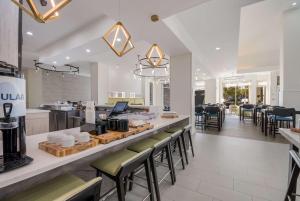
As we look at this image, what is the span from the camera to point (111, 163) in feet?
4.69

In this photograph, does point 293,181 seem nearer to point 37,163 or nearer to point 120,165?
point 120,165

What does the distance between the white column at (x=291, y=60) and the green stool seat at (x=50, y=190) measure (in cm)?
589

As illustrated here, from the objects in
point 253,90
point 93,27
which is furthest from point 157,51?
point 253,90

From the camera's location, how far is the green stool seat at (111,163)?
1320 mm

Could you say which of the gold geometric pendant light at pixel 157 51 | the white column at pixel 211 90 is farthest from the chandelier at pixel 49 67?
the white column at pixel 211 90

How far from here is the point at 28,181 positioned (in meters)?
0.86

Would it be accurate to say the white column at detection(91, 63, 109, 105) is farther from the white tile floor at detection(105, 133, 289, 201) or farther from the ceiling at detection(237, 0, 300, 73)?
the ceiling at detection(237, 0, 300, 73)

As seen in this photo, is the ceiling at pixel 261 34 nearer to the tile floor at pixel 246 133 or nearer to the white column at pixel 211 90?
the white column at pixel 211 90

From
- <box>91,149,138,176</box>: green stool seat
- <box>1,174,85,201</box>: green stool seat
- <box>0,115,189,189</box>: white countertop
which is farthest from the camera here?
<box>91,149,138,176</box>: green stool seat

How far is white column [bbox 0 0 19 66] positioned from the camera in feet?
4.98

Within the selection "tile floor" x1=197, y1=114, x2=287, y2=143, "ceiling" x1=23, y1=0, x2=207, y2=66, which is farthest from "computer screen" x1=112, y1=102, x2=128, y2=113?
"tile floor" x1=197, y1=114, x2=287, y2=143

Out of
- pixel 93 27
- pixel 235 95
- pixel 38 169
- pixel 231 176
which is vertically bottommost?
pixel 231 176

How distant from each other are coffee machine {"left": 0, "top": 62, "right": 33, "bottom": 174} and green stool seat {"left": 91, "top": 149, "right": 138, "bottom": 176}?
1.86 ft

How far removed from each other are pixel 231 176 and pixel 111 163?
199 centimetres
